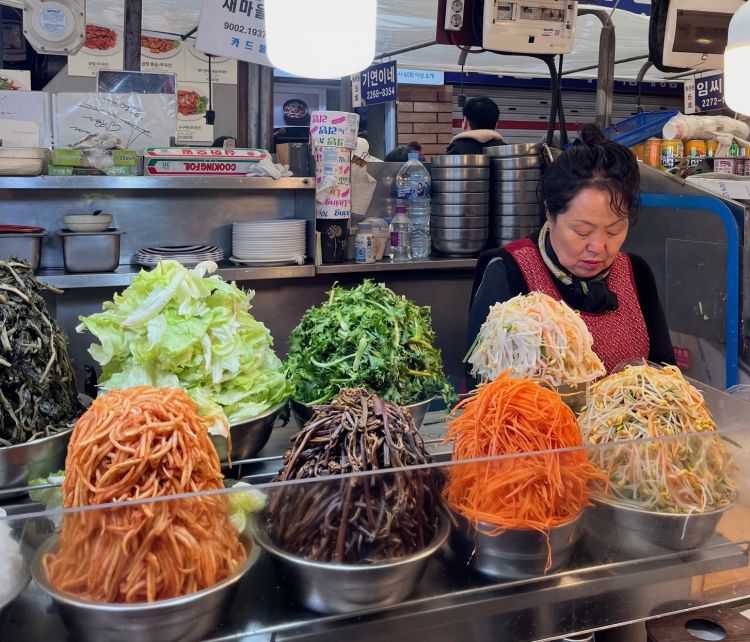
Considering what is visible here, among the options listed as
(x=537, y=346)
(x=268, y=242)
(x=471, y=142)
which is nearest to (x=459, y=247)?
(x=471, y=142)

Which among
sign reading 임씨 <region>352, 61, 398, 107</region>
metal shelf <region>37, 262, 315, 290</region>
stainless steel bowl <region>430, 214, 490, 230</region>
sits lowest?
metal shelf <region>37, 262, 315, 290</region>

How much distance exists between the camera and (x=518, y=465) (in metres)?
1.10

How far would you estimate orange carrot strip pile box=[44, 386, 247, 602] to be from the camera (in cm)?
92

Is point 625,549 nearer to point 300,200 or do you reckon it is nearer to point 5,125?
point 300,200

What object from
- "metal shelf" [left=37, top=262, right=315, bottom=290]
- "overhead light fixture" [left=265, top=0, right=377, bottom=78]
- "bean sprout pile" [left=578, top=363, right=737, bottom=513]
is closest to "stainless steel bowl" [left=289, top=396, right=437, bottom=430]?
"bean sprout pile" [left=578, top=363, right=737, bottom=513]

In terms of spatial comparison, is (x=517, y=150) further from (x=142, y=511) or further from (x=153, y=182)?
(x=142, y=511)

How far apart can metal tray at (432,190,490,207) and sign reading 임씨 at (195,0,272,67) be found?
126 centimetres

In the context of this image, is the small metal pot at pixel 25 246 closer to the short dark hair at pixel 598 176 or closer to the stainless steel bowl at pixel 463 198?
the stainless steel bowl at pixel 463 198

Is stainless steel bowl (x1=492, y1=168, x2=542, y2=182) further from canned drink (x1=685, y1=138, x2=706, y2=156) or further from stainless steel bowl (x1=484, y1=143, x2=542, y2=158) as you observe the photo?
canned drink (x1=685, y1=138, x2=706, y2=156)

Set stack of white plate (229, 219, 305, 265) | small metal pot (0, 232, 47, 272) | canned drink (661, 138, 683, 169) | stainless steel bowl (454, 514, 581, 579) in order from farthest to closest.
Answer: canned drink (661, 138, 683, 169) → stack of white plate (229, 219, 305, 265) → small metal pot (0, 232, 47, 272) → stainless steel bowl (454, 514, 581, 579)

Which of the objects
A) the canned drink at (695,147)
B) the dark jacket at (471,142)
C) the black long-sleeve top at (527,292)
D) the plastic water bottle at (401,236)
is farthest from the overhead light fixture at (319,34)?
the canned drink at (695,147)

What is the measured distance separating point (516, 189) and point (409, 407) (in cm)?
286

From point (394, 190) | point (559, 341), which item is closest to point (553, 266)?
point (559, 341)

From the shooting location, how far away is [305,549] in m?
1.00
